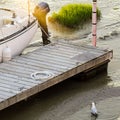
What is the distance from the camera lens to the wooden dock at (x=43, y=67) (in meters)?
11.4

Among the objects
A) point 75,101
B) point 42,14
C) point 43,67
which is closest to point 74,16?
point 42,14

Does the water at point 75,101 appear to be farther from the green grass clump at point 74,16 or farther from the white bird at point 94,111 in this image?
the green grass clump at point 74,16

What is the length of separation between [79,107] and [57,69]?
1252 millimetres

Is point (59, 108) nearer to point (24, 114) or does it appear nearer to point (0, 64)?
point (24, 114)

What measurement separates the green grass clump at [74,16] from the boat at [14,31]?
3.16 m

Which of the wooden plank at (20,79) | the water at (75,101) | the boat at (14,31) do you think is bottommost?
the water at (75,101)

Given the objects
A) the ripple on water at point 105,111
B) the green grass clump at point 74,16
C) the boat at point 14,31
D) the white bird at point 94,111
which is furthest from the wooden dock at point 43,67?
the green grass clump at point 74,16

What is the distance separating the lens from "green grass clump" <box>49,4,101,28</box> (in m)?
18.3

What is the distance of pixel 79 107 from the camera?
38.7 feet

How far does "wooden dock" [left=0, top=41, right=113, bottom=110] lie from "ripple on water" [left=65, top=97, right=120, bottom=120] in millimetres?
1004

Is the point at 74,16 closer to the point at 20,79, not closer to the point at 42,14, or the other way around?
the point at 42,14

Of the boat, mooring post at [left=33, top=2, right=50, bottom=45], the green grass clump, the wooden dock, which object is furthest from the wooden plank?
the green grass clump

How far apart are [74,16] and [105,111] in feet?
23.9

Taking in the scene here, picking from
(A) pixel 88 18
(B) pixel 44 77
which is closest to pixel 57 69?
(B) pixel 44 77
